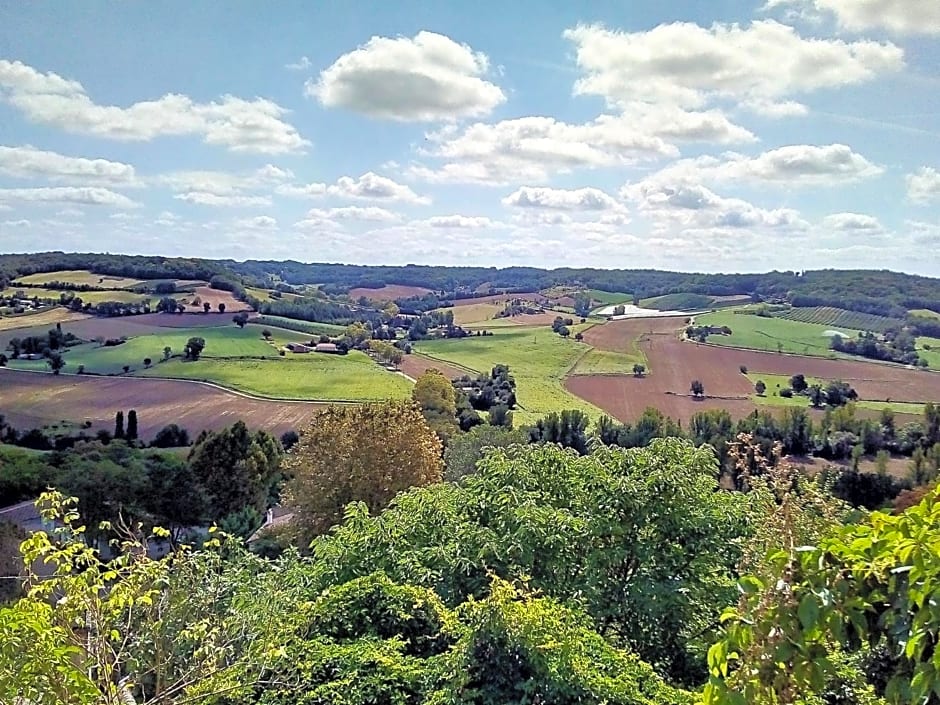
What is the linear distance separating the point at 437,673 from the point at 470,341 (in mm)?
82512

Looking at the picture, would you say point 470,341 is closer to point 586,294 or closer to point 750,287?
point 586,294

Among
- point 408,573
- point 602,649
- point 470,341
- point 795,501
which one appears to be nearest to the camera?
point 795,501

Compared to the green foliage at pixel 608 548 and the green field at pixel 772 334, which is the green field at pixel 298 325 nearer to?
the green field at pixel 772 334

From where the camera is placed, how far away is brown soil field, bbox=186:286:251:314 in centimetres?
8000

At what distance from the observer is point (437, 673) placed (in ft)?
22.3

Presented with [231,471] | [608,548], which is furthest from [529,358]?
[608,548]

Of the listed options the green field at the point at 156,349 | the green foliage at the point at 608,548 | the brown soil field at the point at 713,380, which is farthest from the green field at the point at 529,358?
the green foliage at the point at 608,548

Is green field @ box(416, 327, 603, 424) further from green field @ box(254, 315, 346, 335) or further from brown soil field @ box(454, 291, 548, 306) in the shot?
brown soil field @ box(454, 291, 548, 306)

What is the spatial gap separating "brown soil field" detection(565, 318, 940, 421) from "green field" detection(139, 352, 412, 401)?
18.9 metres

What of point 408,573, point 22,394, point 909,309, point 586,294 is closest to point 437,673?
point 408,573

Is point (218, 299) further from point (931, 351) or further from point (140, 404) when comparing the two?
point (931, 351)

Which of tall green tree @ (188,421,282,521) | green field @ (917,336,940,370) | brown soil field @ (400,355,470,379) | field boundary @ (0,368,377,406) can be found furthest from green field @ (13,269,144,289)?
green field @ (917,336,940,370)

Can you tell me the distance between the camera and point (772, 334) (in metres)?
82.6

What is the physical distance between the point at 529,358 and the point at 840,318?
45434mm
